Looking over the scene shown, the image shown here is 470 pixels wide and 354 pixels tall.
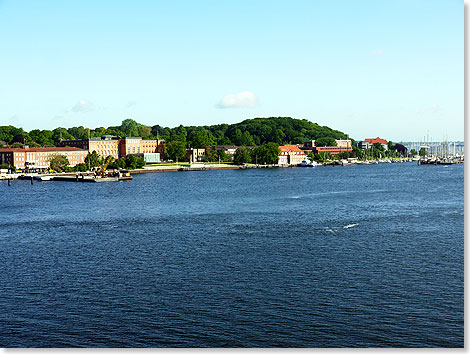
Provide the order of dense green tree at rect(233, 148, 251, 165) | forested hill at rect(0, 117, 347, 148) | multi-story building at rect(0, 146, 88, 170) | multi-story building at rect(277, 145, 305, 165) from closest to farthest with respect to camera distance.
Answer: multi-story building at rect(0, 146, 88, 170) < dense green tree at rect(233, 148, 251, 165) < multi-story building at rect(277, 145, 305, 165) < forested hill at rect(0, 117, 347, 148)

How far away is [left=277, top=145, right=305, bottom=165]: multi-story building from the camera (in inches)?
3898

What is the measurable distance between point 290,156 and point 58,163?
147ft

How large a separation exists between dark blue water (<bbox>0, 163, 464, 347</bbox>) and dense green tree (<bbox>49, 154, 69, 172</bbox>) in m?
43.0

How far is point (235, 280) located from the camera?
48.9ft

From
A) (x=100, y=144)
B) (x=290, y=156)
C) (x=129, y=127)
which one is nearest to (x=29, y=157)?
(x=100, y=144)

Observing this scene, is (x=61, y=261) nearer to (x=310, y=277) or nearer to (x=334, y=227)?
(x=310, y=277)

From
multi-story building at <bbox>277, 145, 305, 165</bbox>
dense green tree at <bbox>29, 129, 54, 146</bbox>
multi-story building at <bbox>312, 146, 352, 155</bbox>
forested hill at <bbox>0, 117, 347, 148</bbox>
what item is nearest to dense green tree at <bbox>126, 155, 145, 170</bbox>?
dense green tree at <bbox>29, 129, 54, 146</bbox>

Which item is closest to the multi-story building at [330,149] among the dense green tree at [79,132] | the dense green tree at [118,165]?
the dense green tree at [79,132]

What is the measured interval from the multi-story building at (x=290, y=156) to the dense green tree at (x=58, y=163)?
39396mm

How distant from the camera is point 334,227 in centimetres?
2308

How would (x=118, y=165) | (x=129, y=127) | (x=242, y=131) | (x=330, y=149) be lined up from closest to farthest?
A: (x=118, y=165) → (x=330, y=149) → (x=129, y=127) → (x=242, y=131)

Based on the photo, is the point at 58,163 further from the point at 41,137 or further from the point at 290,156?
the point at 290,156

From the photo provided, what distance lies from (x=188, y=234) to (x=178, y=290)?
7.81 m

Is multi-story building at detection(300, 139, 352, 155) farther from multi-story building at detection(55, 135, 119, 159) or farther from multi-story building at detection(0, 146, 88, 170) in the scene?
multi-story building at detection(0, 146, 88, 170)
